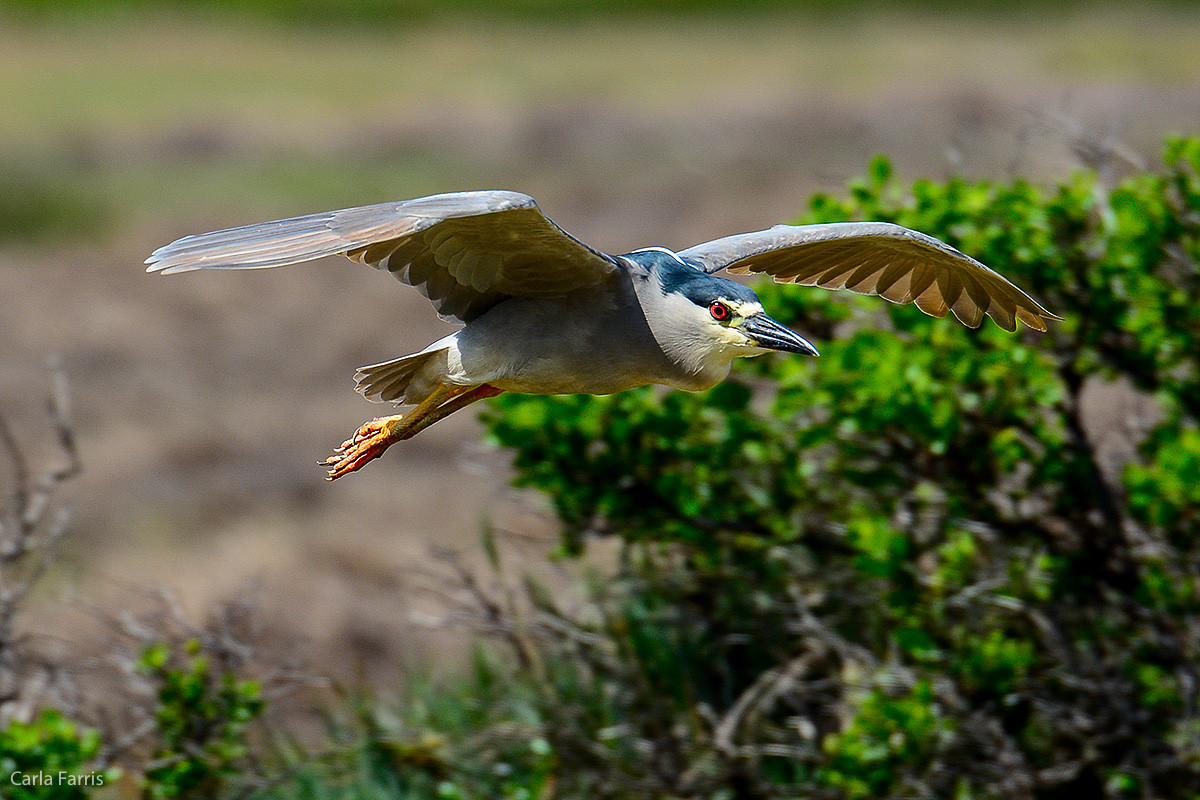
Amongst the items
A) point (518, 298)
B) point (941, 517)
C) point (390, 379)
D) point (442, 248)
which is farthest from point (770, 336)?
point (941, 517)

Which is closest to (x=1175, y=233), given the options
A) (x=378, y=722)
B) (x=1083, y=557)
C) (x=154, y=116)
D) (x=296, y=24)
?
(x=1083, y=557)

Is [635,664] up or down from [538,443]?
down

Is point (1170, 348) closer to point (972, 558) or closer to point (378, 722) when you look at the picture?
point (972, 558)

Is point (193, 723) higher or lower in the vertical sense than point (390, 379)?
lower

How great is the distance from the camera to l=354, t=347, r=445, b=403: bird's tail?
10.9 ft

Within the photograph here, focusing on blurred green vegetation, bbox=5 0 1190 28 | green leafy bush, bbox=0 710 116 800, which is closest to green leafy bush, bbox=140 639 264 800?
green leafy bush, bbox=0 710 116 800

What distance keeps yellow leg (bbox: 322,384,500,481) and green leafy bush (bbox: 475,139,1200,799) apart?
4.90ft

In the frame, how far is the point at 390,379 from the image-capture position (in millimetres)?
3398

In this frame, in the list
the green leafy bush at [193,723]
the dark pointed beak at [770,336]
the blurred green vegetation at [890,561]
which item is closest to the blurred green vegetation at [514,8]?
the blurred green vegetation at [890,561]

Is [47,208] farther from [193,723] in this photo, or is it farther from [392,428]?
[392,428]

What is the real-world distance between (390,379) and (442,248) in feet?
1.70

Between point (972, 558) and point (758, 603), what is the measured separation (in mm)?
826

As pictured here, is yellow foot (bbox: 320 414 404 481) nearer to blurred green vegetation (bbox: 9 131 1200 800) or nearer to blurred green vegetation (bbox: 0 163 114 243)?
blurred green vegetation (bbox: 9 131 1200 800)

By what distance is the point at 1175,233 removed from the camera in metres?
4.57
